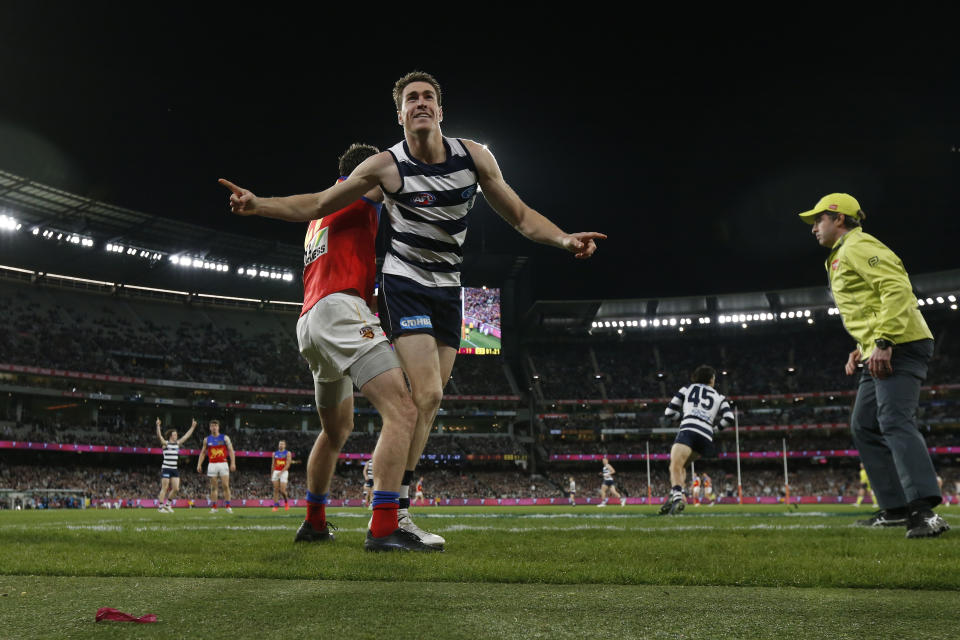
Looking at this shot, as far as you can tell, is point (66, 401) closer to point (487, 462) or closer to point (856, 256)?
point (487, 462)

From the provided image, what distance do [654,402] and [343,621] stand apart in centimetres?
6462

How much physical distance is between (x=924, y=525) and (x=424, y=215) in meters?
4.01

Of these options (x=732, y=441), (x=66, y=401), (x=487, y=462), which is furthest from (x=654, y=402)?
(x=66, y=401)

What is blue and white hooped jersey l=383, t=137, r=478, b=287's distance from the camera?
14.1ft

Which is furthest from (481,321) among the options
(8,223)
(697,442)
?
(697,442)

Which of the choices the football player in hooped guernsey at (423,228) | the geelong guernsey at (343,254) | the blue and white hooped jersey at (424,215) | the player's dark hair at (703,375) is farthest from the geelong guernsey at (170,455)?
the blue and white hooped jersey at (424,215)

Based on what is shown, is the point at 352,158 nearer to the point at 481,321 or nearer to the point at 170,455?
the point at 170,455

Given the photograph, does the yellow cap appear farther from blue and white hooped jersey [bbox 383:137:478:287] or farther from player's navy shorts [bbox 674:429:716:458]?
player's navy shorts [bbox 674:429:716:458]

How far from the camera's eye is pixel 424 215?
431cm

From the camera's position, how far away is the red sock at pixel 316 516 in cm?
458

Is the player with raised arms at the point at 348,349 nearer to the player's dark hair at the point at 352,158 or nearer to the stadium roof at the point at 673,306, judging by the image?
the player's dark hair at the point at 352,158

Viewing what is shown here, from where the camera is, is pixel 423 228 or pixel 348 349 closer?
pixel 348 349

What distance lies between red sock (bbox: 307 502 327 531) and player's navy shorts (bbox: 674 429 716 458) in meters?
7.09

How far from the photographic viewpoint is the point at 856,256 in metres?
5.41
